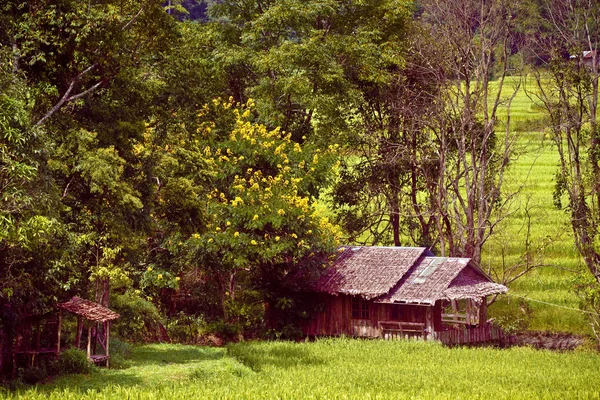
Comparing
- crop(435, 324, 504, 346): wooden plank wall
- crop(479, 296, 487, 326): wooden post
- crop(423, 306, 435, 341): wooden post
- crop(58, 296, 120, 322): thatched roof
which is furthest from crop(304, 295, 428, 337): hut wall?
crop(58, 296, 120, 322): thatched roof

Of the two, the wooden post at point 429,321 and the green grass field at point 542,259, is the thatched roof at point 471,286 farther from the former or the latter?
the green grass field at point 542,259

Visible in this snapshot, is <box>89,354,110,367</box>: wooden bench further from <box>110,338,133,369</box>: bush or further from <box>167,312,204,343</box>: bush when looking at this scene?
<box>167,312,204,343</box>: bush

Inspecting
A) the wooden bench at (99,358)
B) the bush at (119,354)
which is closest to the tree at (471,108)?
the bush at (119,354)

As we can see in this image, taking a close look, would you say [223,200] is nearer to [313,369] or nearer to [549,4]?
[313,369]

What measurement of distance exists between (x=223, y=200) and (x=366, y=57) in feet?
32.9

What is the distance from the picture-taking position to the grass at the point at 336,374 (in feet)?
78.9

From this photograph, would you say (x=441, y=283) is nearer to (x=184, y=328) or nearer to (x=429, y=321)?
(x=429, y=321)

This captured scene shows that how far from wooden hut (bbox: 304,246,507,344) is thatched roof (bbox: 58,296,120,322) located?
14021mm

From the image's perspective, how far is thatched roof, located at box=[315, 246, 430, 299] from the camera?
136 feet

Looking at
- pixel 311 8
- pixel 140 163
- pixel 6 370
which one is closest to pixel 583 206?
pixel 311 8

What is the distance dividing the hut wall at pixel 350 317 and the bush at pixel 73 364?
1538 centimetres

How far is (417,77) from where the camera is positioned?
4878 cm

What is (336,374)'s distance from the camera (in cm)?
2947

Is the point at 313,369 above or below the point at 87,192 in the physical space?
below
